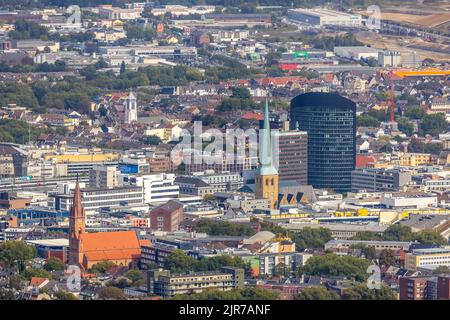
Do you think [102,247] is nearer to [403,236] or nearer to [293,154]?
[403,236]

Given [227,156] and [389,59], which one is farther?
[389,59]

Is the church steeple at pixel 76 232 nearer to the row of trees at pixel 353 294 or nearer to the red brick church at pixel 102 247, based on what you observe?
the red brick church at pixel 102 247

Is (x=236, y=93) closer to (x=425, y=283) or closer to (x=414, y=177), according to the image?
(x=414, y=177)

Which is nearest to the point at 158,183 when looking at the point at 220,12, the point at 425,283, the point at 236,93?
the point at 425,283

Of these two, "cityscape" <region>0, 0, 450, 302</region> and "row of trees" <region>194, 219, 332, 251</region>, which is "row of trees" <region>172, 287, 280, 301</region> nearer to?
"cityscape" <region>0, 0, 450, 302</region>

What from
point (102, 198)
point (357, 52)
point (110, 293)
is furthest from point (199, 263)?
point (357, 52)

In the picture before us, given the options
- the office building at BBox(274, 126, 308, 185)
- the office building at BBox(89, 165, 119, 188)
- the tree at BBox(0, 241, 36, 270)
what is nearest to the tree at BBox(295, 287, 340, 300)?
the tree at BBox(0, 241, 36, 270)
